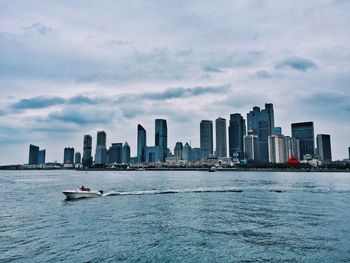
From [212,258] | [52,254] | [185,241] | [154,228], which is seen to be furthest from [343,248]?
[52,254]

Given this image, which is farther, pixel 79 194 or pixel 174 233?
pixel 79 194

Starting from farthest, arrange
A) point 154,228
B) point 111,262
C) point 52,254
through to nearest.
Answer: point 154,228, point 52,254, point 111,262

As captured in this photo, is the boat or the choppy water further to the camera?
the boat

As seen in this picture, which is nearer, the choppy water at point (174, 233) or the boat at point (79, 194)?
the choppy water at point (174, 233)

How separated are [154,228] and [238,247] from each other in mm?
14088

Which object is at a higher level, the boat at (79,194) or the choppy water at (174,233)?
the boat at (79,194)

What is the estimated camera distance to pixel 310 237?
3997 centimetres

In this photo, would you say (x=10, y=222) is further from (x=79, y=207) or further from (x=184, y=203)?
(x=184, y=203)

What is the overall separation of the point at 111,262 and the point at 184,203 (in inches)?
1647

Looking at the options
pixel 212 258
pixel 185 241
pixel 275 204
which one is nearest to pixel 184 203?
pixel 275 204

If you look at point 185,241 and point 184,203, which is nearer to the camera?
point 185,241

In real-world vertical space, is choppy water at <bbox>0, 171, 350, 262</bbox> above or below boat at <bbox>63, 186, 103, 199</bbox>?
below

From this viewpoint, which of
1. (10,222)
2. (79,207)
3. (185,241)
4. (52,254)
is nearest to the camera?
(52,254)

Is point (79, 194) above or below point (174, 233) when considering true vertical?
above
